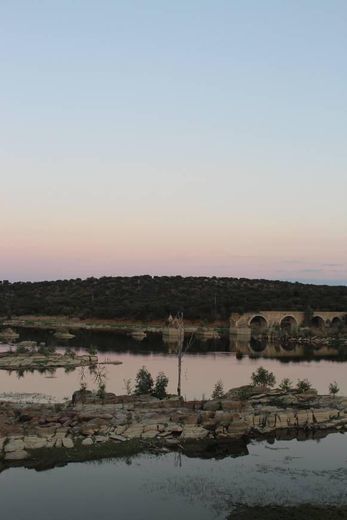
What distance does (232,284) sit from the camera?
13238cm

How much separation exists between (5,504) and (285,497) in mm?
8203

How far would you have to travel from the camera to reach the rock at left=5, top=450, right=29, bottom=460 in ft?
75.1

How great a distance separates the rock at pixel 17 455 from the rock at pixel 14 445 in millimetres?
188

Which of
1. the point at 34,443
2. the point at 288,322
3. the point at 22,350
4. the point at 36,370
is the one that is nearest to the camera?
the point at 34,443

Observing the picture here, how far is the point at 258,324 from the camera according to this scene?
3898 inches

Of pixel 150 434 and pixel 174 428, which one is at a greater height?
pixel 174 428

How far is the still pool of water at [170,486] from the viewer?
18677 mm

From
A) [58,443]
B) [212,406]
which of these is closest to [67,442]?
[58,443]

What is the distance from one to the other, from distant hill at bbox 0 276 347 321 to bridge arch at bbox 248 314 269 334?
1858 mm

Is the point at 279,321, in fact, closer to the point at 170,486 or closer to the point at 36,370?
the point at 36,370

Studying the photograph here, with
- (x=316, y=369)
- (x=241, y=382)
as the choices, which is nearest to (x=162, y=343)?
(x=316, y=369)

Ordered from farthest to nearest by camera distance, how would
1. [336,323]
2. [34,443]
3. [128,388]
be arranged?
[336,323]
[128,388]
[34,443]

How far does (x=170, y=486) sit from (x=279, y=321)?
259ft

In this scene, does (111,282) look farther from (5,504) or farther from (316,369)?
(5,504)
